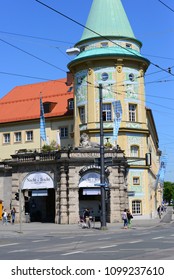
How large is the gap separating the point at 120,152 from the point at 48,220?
10811 mm

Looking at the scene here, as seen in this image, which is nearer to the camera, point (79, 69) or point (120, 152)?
point (120, 152)

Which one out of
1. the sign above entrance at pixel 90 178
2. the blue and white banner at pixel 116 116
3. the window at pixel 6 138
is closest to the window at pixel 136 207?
the blue and white banner at pixel 116 116

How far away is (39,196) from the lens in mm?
50500

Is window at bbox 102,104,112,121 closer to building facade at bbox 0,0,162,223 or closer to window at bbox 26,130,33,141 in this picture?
building facade at bbox 0,0,162,223

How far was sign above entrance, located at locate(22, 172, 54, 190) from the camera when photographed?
152ft

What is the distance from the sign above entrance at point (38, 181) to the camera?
46.2 metres

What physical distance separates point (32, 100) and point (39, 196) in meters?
24.5

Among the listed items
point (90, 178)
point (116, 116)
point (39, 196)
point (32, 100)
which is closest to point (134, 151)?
point (116, 116)

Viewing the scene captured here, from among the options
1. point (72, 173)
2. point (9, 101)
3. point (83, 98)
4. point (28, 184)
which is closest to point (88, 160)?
point (72, 173)

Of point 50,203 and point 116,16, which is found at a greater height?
point 116,16

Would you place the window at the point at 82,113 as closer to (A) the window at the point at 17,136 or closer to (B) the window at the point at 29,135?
(B) the window at the point at 29,135

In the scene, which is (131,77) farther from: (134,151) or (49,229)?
(49,229)

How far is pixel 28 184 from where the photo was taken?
155ft
